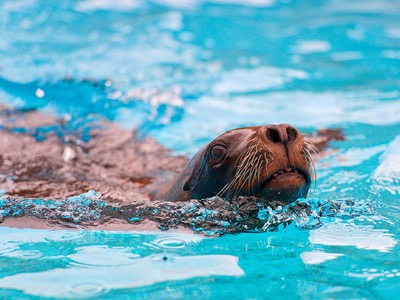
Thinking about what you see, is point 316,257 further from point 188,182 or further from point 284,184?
point 188,182

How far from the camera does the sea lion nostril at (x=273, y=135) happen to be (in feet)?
12.5

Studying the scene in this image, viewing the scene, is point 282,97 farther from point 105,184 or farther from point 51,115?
point 105,184

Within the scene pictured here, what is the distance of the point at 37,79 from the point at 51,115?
1.40 m

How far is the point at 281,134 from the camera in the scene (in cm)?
378

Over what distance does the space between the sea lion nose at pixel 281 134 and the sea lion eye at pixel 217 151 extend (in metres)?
0.45

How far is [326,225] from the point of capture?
4262 millimetres

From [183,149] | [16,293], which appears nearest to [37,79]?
[183,149]

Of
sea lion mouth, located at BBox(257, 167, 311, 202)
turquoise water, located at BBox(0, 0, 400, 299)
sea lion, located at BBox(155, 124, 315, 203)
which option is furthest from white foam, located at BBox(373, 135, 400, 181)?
sea lion mouth, located at BBox(257, 167, 311, 202)

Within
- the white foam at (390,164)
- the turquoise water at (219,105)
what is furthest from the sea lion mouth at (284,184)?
the white foam at (390,164)

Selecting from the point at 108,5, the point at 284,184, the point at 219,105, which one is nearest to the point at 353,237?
the point at 284,184

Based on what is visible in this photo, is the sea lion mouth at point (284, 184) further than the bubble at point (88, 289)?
Yes

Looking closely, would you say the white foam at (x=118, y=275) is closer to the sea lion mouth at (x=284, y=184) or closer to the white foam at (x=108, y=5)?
the sea lion mouth at (x=284, y=184)

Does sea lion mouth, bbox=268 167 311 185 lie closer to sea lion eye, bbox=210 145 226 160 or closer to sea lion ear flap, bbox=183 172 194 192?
sea lion eye, bbox=210 145 226 160

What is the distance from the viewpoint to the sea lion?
3781mm
